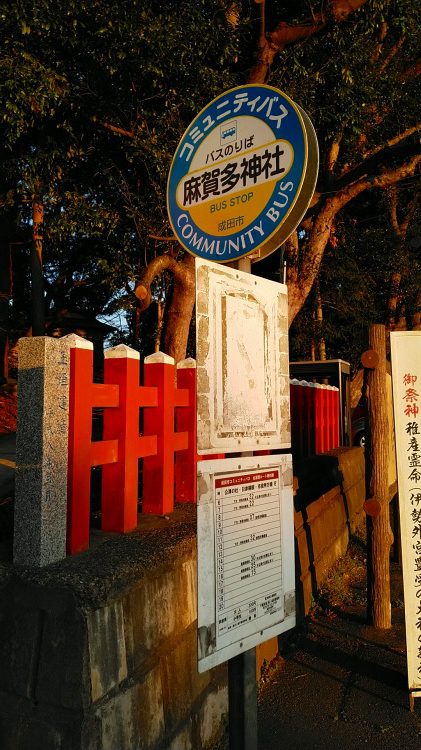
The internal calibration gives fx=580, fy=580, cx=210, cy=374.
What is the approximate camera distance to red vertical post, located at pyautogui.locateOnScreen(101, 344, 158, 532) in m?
3.10

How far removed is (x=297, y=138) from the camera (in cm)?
217

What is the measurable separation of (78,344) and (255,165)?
111 centimetres

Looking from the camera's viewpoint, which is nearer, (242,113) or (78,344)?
(242,113)

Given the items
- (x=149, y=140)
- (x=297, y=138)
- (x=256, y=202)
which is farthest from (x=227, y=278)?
(x=149, y=140)

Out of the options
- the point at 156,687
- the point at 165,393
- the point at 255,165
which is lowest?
the point at 156,687

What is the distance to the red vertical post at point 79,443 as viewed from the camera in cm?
265

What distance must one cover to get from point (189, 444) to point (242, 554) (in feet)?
6.67

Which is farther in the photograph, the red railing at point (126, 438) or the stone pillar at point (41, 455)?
the red railing at point (126, 438)

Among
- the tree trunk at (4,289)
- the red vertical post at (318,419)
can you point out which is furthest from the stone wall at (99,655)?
the tree trunk at (4,289)

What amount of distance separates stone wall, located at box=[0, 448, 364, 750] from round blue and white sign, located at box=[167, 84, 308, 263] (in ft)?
4.58

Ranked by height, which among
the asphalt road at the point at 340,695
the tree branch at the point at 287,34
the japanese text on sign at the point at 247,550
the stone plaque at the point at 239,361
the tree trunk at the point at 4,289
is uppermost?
the tree branch at the point at 287,34

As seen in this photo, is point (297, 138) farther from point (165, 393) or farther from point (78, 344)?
point (165, 393)

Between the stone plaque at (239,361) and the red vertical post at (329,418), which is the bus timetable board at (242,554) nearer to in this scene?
the stone plaque at (239,361)

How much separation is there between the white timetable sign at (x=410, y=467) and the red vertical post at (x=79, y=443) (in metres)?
1.94
